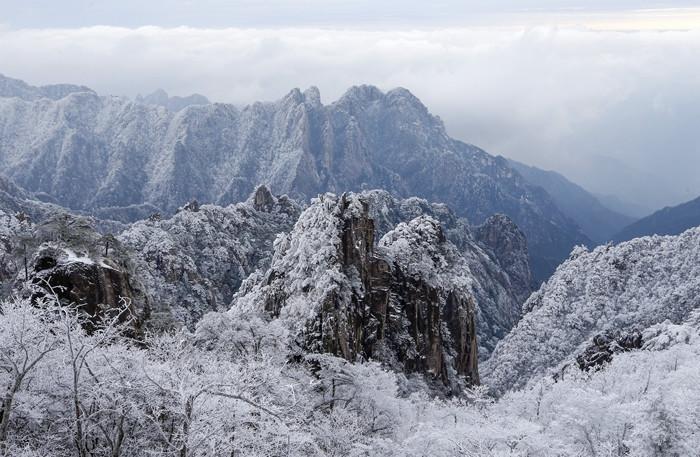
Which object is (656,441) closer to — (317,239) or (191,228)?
(317,239)

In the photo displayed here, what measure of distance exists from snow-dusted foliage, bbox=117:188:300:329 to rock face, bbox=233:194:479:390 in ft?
83.4

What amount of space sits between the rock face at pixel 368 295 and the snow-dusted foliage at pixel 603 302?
2431 centimetres

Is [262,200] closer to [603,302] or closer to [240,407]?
[603,302]

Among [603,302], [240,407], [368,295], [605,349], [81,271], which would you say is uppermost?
[81,271]

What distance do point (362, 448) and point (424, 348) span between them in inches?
1439

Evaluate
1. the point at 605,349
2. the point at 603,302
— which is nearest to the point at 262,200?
the point at 603,302

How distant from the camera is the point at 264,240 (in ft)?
433

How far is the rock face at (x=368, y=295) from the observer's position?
57.2 meters

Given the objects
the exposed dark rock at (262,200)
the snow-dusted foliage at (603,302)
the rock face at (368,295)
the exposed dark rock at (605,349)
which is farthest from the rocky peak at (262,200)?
the exposed dark rock at (605,349)

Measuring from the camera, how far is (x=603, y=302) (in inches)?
4190

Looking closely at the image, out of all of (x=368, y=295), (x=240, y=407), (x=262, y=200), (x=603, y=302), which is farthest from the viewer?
(x=262, y=200)

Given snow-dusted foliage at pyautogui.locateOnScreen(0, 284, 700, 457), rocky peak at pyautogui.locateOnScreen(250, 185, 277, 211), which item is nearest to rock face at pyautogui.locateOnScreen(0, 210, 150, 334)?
snow-dusted foliage at pyautogui.locateOnScreen(0, 284, 700, 457)

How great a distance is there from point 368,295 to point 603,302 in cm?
6110

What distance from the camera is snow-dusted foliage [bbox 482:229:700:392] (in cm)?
9519
